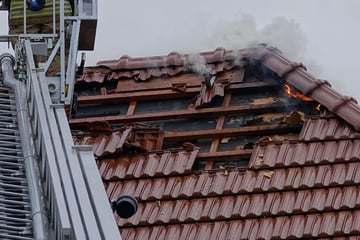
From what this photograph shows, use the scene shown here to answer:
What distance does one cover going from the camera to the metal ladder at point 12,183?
30.5 ft

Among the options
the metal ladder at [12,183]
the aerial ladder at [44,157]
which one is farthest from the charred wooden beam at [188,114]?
the metal ladder at [12,183]

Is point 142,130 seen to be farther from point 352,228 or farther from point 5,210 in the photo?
point 5,210

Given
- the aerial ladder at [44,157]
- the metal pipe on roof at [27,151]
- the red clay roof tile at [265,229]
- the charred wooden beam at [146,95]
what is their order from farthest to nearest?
the charred wooden beam at [146,95] < the red clay roof tile at [265,229] < the metal pipe on roof at [27,151] < the aerial ladder at [44,157]

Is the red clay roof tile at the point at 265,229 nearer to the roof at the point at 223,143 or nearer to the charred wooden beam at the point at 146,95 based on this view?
the roof at the point at 223,143

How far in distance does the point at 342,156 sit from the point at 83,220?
20.7ft

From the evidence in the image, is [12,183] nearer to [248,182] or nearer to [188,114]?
[248,182]

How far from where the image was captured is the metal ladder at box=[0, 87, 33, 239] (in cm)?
928

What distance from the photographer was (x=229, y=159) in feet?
49.5

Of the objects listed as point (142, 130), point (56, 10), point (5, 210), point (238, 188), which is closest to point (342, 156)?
point (238, 188)

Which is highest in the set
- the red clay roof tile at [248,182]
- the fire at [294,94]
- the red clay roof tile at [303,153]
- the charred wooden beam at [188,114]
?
the fire at [294,94]

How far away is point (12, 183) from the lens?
9883 mm

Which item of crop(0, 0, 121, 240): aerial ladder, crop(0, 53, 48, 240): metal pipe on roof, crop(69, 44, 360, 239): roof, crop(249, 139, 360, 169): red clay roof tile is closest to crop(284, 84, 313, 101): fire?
crop(69, 44, 360, 239): roof

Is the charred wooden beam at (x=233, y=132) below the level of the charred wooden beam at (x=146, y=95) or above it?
below

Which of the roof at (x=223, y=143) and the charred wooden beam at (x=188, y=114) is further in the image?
the charred wooden beam at (x=188, y=114)
